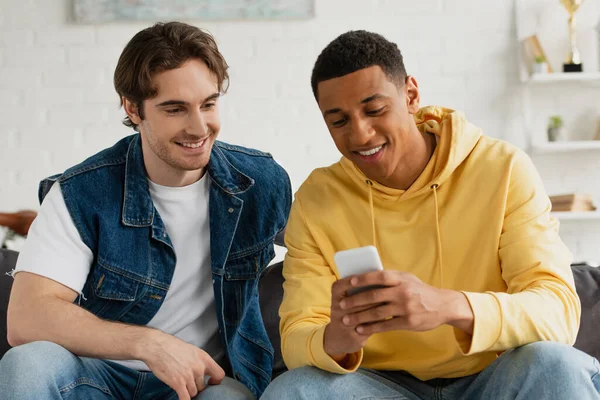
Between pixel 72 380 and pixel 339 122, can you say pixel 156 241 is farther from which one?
pixel 339 122

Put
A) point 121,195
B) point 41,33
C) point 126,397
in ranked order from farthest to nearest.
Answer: point 41,33 → point 121,195 → point 126,397

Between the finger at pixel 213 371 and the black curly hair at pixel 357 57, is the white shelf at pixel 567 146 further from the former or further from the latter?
the finger at pixel 213 371

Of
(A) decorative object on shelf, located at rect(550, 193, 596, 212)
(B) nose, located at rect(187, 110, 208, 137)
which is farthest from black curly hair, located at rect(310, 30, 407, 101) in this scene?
(A) decorative object on shelf, located at rect(550, 193, 596, 212)

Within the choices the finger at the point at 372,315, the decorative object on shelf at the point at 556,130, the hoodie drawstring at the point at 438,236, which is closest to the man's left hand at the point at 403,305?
the finger at the point at 372,315

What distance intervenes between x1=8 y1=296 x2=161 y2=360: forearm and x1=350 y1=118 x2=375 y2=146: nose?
1.97ft

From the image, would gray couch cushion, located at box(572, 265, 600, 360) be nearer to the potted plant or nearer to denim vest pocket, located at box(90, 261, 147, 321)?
denim vest pocket, located at box(90, 261, 147, 321)

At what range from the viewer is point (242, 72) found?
3916 mm

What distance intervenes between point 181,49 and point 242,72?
6.29 ft

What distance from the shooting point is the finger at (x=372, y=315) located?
1.40 metres

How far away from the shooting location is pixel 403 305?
1.39 meters

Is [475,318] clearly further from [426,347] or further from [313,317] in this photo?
[313,317]

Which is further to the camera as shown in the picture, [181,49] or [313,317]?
[181,49]

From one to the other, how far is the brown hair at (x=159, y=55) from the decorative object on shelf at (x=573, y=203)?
227 centimetres

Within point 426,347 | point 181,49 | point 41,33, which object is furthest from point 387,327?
point 41,33
